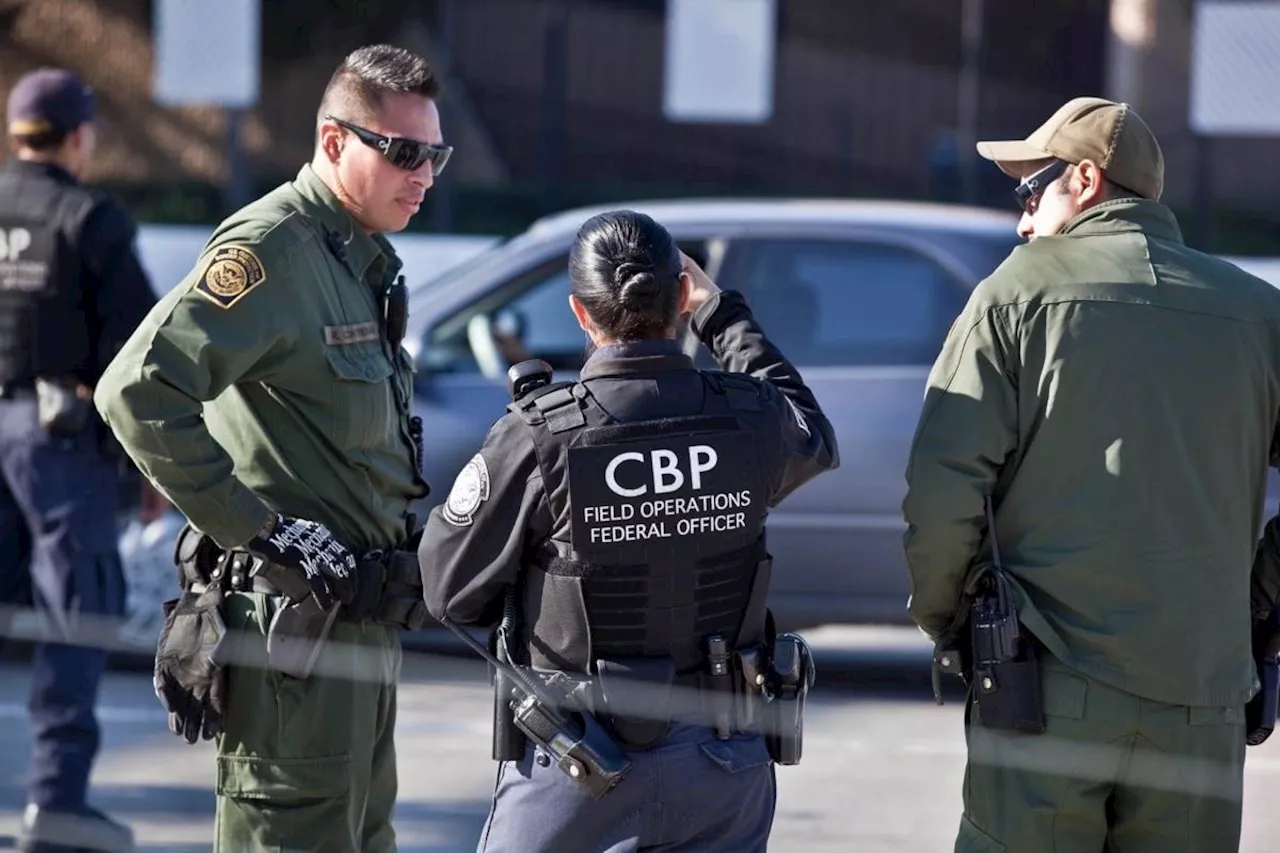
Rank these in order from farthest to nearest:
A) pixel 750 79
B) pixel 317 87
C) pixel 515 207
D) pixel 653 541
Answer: pixel 317 87 → pixel 515 207 → pixel 750 79 → pixel 653 541

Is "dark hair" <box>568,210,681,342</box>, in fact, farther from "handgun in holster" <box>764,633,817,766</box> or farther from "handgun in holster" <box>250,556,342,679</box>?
"handgun in holster" <box>250,556,342,679</box>

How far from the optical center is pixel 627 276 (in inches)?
123

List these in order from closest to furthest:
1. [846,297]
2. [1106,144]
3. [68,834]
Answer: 1. [1106,144]
2. [68,834]
3. [846,297]

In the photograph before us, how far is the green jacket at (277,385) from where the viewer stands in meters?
Result: 3.43

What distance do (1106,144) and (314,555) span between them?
64.3 inches

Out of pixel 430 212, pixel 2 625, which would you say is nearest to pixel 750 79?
pixel 430 212

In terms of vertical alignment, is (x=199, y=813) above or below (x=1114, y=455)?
below

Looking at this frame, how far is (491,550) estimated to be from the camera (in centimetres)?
311

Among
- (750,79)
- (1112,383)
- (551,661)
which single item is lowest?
(551,661)

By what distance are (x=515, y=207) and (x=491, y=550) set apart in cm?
1383

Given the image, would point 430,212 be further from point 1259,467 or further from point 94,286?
point 1259,467

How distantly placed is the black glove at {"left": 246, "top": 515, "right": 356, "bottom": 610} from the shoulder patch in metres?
0.49

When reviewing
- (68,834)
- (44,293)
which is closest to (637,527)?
(68,834)

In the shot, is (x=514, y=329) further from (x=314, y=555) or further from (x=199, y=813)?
(x=314, y=555)
